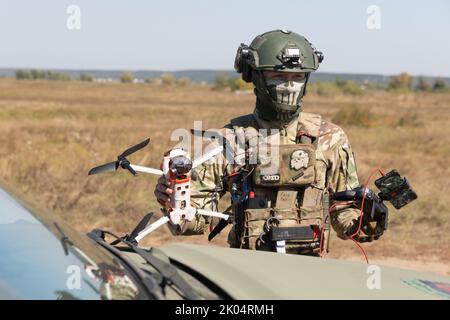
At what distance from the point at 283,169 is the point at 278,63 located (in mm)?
524

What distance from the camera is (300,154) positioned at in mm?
3699

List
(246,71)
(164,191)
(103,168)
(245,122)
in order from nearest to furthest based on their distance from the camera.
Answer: (103,168)
(164,191)
(245,122)
(246,71)

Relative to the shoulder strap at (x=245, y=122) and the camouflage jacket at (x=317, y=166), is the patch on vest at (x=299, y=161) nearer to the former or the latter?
the camouflage jacket at (x=317, y=166)

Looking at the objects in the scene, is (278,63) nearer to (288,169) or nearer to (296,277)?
(288,169)

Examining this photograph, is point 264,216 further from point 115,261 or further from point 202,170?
point 115,261

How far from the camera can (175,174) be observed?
319cm

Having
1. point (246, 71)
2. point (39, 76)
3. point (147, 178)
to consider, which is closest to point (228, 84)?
point (39, 76)

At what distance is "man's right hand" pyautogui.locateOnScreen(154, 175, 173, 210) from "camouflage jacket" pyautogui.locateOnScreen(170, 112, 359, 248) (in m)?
0.26

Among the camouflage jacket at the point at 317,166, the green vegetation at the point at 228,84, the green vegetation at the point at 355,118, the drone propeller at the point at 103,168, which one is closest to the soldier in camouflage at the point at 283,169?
the camouflage jacket at the point at 317,166

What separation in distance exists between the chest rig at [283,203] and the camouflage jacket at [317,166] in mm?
46

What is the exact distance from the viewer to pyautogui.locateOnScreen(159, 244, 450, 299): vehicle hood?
80.4 inches

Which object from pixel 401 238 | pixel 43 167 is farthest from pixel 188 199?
pixel 43 167

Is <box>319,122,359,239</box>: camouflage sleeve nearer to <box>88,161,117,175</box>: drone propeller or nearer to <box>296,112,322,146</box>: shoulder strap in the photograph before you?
<box>296,112,322,146</box>: shoulder strap
